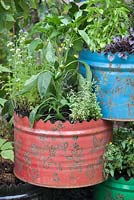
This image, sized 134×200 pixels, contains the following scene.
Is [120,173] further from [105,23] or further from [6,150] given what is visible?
[105,23]

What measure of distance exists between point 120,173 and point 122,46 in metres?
0.69

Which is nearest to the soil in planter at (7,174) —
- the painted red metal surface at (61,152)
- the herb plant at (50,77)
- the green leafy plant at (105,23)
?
the painted red metal surface at (61,152)

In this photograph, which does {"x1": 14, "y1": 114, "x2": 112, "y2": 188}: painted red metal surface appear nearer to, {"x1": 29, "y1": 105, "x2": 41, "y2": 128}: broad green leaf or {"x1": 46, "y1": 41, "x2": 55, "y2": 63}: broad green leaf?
{"x1": 29, "y1": 105, "x2": 41, "y2": 128}: broad green leaf

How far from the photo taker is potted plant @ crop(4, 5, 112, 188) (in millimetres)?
1922

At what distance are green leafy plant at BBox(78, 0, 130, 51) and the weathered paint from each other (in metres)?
0.68

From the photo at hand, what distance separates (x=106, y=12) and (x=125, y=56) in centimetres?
28

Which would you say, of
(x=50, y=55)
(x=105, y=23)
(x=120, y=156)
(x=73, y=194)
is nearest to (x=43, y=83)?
(x=50, y=55)

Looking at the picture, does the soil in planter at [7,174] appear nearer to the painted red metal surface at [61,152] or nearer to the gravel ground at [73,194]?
the painted red metal surface at [61,152]

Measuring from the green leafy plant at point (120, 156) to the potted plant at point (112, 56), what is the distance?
7.5 inches

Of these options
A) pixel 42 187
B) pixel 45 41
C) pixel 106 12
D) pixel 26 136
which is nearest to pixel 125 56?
Result: pixel 106 12

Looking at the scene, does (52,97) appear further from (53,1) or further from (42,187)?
(53,1)

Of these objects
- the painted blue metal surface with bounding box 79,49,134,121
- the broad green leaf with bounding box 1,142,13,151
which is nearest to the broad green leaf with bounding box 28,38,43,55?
the painted blue metal surface with bounding box 79,49,134,121

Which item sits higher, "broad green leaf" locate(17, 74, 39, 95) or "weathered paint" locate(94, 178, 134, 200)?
"broad green leaf" locate(17, 74, 39, 95)

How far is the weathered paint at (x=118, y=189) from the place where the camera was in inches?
85.0
